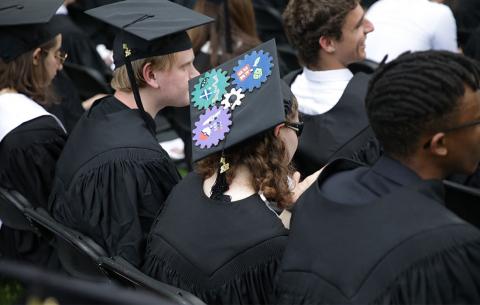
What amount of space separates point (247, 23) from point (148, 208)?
2390 mm

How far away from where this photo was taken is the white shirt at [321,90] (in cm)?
381

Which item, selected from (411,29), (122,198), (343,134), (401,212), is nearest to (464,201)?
(343,134)

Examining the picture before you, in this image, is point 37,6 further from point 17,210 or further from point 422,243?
point 422,243

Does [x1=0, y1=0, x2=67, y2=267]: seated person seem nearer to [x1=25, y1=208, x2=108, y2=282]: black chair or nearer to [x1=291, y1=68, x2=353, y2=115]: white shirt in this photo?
[x1=25, y1=208, x2=108, y2=282]: black chair

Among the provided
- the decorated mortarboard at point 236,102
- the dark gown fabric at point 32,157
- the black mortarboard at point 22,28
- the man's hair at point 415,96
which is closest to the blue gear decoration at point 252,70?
the decorated mortarboard at point 236,102

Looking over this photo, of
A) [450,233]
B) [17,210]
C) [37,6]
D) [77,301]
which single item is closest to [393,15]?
Answer: [37,6]

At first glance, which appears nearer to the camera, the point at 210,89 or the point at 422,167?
the point at 422,167

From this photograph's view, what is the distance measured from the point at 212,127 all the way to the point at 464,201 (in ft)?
3.65

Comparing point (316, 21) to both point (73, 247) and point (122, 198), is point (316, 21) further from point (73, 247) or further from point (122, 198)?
point (73, 247)

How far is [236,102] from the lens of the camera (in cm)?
272

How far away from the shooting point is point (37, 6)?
4.04m

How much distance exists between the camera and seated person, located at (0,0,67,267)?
12.1ft

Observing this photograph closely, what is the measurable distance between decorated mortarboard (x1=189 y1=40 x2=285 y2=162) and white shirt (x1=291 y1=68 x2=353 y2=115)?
1004 millimetres

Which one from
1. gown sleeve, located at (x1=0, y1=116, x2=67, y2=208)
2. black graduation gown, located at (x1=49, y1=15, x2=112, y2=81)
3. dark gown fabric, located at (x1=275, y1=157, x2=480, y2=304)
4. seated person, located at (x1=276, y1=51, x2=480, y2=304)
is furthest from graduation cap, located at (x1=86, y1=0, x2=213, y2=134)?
black graduation gown, located at (x1=49, y1=15, x2=112, y2=81)
